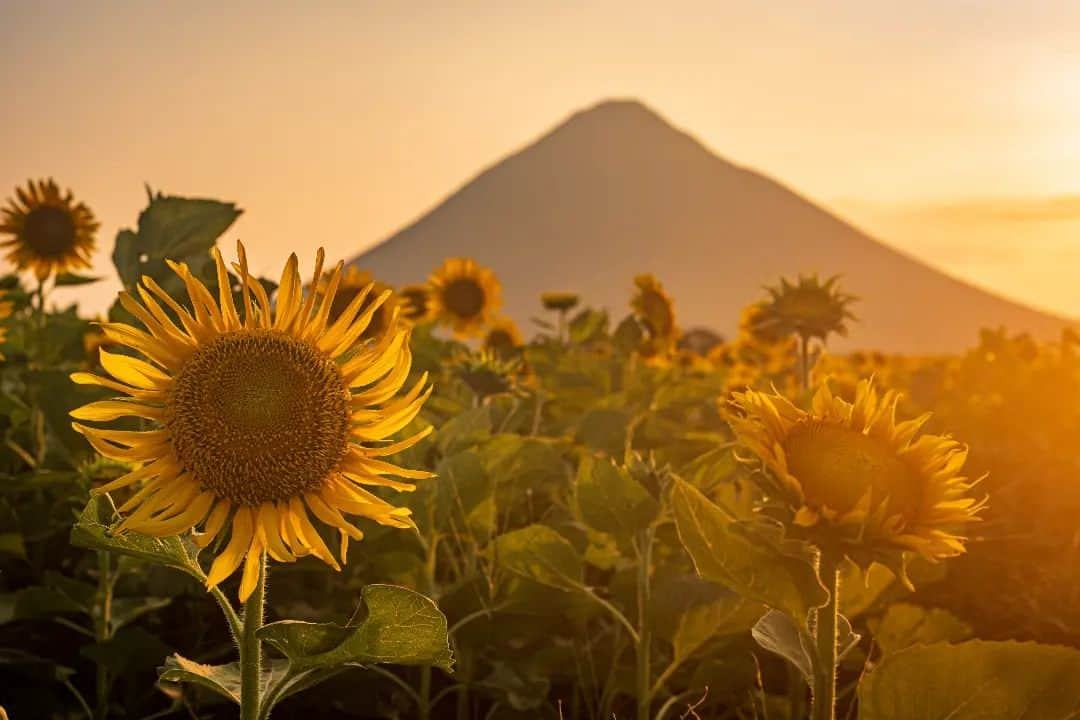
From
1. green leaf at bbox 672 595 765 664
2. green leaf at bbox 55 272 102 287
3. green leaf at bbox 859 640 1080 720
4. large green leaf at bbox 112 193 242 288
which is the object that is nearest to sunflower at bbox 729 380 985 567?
green leaf at bbox 859 640 1080 720

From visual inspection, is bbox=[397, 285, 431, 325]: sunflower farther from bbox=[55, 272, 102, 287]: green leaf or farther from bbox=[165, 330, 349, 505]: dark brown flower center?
bbox=[165, 330, 349, 505]: dark brown flower center

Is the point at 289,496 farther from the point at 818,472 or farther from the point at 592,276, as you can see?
the point at 592,276

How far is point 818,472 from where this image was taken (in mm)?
1736

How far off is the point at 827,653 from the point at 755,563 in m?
0.18

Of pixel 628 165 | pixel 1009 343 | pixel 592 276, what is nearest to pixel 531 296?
pixel 592 276

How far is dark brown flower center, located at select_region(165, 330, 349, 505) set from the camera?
5.59 ft

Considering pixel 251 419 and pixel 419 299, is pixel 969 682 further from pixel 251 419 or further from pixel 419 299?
pixel 419 299

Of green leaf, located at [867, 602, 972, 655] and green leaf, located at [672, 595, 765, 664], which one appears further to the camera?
green leaf, located at [867, 602, 972, 655]

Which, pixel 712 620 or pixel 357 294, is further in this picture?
pixel 357 294

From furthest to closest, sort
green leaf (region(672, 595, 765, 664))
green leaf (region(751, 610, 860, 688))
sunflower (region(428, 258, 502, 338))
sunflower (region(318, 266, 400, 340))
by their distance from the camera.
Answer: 1. sunflower (region(428, 258, 502, 338))
2. sunflower (region(318, 266, 400, 340))
3. green leaf (region(672, 595, 765, 664))
4. green leaf (region(751, 610, 860, 688))

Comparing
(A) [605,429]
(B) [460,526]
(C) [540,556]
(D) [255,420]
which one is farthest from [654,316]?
(D) [255,420]

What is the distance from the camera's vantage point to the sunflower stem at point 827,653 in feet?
5.56

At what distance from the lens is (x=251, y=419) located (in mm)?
1712

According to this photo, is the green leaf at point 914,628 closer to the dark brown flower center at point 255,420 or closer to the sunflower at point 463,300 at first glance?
the dark brown flower center at point 255,420
